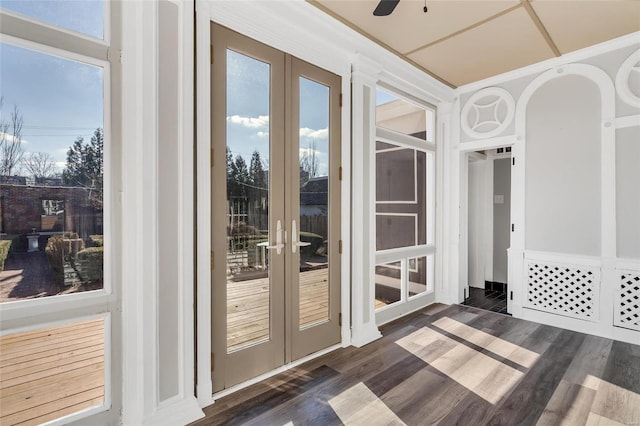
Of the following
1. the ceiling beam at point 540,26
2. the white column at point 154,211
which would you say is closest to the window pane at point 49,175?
the white column at point 154,211

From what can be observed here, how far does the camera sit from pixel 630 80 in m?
3.14

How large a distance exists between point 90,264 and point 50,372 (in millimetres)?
599

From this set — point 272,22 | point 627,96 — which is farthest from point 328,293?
point 627,96

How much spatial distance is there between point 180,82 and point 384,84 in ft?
7.81

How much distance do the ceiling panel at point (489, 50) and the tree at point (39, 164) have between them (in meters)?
3.34

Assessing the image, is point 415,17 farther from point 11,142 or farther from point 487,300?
point 487,300

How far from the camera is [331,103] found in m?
2.99

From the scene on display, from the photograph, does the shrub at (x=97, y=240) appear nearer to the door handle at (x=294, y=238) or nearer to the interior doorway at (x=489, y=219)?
the door handle at (x=294, y=238)

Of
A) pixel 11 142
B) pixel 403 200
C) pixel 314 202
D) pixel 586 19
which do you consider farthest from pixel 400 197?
pixel 11 142

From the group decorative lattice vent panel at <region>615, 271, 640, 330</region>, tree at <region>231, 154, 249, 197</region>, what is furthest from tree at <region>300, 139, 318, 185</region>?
decorative lattice vent panel at <region>615, 271, 640, 330</region>

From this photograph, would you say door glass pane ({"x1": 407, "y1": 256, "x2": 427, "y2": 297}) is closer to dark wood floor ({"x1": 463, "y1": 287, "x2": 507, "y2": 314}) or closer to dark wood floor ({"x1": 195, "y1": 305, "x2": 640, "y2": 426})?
dark wood floor ({"x1": 463, "y1": 287, "x2": 507, "y2": 314})

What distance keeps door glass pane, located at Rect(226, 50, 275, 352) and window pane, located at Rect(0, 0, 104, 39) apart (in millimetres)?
788

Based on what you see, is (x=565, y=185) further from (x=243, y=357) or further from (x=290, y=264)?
(x=243, y=357)

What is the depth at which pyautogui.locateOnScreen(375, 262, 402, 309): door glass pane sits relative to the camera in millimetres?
3568
